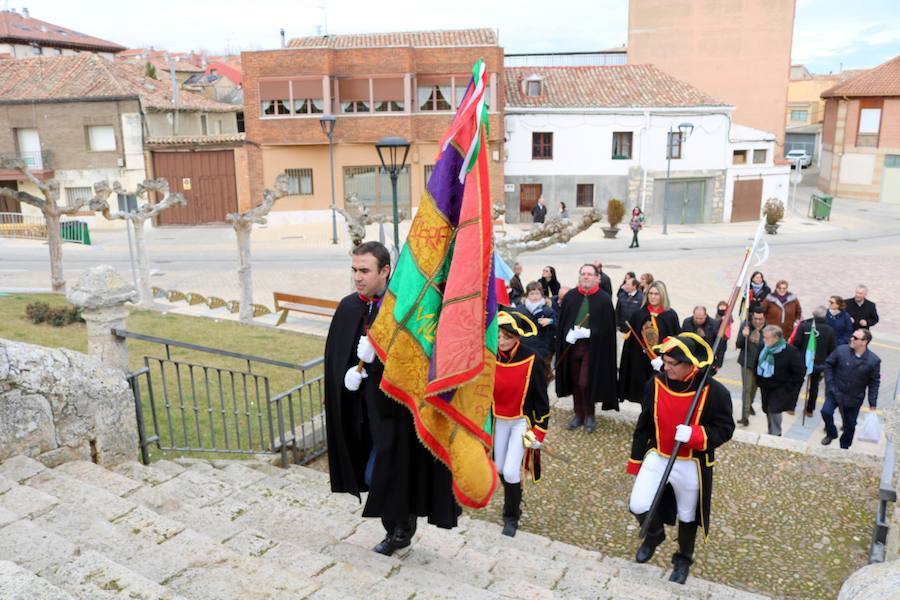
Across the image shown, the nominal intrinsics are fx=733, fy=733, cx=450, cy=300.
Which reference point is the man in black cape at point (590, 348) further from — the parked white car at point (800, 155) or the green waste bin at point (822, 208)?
the parked white car at point (800, 155)

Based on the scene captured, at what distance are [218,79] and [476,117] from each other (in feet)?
145

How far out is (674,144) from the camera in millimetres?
31891

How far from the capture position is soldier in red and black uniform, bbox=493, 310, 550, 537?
5.97 metres

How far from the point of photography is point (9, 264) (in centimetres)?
2319

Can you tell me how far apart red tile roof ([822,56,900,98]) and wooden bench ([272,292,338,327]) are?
1417 inches

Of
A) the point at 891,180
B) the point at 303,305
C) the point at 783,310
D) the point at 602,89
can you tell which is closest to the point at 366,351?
the point at 783,310

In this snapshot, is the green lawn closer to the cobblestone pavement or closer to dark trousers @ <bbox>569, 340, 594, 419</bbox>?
the cobblestone pavement

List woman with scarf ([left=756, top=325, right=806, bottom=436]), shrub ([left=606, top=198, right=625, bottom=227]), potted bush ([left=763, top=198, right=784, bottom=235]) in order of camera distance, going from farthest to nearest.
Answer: shrub ([left=606, top=198, right=625, bottom=227]) < potted bush ([left=763, top=198, right=784, bottom=235]) < woman with scarf ([left=756, top=325, right=806, bottom=436])

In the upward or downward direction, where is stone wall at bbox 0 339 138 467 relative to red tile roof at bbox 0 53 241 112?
downward

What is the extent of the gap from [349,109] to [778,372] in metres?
25.2

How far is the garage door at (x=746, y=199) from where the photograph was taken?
32.8 m

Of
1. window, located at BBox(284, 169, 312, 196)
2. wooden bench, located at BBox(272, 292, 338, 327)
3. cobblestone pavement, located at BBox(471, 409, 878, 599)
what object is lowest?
cobblestone pavement, located at BBox(471, 409, 878, 599)

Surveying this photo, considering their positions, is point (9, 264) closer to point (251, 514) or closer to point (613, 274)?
point (613, 274)

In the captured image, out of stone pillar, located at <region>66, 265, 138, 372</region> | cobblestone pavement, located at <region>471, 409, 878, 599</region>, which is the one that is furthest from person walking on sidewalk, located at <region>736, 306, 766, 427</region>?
stone pillar, located at <region>66, 265, 138, 372</region>
